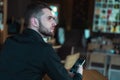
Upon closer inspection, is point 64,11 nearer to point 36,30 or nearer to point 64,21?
point 64,21

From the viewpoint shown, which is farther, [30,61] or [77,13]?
[77,13]

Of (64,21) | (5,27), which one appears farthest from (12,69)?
(64,21)

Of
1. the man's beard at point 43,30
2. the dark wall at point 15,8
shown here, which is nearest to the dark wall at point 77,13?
the dark wall at point 15,8

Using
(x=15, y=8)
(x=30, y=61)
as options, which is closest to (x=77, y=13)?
(x=15, y=8)

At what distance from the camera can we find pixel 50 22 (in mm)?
1729

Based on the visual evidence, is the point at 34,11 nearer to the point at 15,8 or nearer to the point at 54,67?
the point at 54,67

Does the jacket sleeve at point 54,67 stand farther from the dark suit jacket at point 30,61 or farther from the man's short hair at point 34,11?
the man's short hair at point 34,11

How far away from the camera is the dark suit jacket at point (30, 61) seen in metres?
1.61

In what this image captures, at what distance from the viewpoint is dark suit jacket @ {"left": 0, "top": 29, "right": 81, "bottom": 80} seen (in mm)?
1609

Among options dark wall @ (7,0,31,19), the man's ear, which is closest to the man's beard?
the man's ear

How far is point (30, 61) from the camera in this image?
161 centimetres

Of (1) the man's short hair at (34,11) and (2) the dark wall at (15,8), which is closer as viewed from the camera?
(1) the man's short hair at (34,11)

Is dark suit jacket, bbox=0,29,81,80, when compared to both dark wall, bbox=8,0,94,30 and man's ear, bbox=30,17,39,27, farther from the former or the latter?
dark wall, bbox=8,0,94,30

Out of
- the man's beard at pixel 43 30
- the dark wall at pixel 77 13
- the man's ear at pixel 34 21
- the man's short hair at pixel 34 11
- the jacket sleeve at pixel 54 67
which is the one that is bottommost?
the jacket sleeve at pixel 54 67
